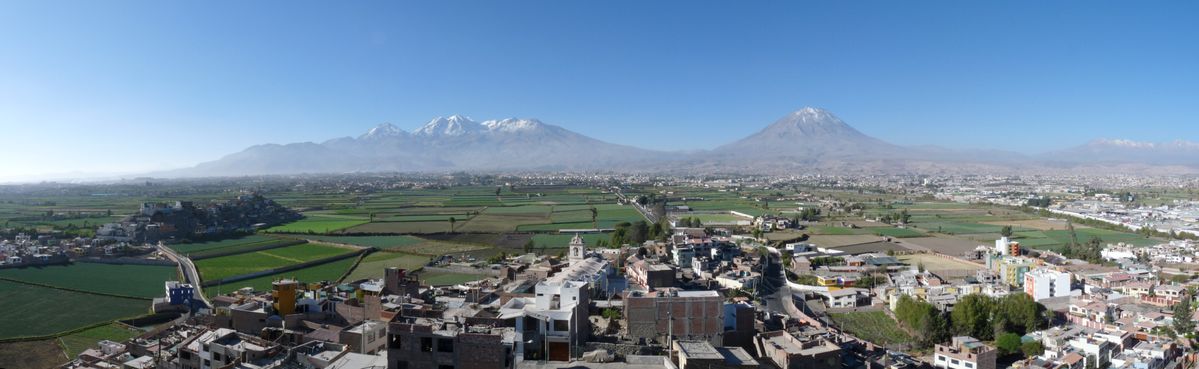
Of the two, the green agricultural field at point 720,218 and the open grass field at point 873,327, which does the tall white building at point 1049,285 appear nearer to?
the open grass field at point 873,327

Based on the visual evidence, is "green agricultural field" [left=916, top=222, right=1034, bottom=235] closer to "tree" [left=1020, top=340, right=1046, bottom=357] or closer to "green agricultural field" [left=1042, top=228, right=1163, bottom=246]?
"green agricultural field" [left=1042, top=228, right=1163, bottom=246]

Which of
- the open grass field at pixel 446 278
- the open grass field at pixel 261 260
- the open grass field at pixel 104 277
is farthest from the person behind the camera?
the open grass field at pixel 261 260

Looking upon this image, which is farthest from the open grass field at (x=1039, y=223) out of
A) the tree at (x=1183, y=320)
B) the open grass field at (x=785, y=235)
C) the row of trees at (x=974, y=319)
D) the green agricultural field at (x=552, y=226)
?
the row of trees at (x=974, y=319)

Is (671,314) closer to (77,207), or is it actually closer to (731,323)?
(731,323)

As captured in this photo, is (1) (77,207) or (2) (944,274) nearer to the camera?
(2) (944,274)

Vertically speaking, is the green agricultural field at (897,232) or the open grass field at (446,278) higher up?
the open grass field at (446,278)

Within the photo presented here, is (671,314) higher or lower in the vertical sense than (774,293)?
higher

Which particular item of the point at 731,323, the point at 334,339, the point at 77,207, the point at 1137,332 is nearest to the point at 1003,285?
the point at 1137,332
